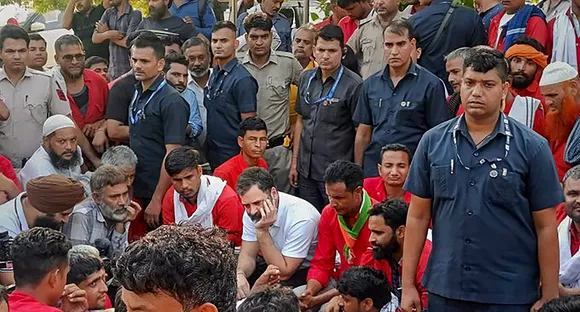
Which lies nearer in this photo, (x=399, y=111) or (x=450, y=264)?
(x=450, y=264)

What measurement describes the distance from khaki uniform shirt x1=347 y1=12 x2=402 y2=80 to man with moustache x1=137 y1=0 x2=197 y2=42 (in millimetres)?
2083

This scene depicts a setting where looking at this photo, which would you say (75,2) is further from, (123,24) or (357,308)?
(357,308)

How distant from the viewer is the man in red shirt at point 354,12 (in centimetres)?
783

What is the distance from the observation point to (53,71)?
7570mm

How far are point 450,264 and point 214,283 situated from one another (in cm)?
215

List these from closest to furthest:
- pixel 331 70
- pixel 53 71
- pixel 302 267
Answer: pixel 302 267
pixel 331 70
pixel 53 71

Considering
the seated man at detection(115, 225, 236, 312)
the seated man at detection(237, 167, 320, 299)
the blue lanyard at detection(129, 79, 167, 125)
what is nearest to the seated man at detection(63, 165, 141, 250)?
the blue lanyard at detection(129, 79, 167, 125)

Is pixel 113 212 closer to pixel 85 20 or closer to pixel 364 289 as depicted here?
pixel 364 289

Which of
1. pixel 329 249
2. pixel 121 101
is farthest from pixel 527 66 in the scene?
pixel 121 101

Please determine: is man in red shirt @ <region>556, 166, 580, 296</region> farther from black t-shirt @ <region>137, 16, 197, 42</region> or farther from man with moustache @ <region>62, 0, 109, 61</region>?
man with moustache @ <region>62, 0, 109, 61</region>

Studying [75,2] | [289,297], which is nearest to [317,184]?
[289,297]

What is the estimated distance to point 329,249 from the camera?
5.70 metres

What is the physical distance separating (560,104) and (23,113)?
4.10 metres

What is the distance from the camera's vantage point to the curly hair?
174 inches
